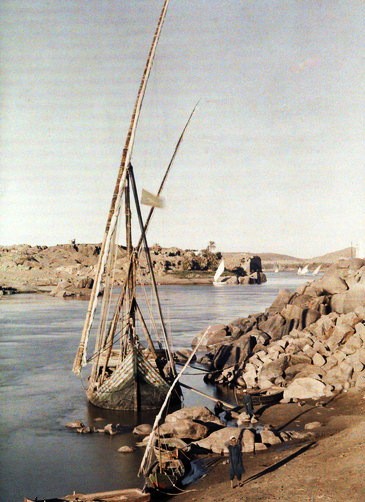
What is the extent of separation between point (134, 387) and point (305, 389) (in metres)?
6.72

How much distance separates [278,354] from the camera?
80.7 feet

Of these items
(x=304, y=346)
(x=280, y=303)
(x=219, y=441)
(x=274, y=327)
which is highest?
(x=280, y=303)

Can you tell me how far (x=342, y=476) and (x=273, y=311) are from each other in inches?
975

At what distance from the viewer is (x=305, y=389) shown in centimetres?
2053

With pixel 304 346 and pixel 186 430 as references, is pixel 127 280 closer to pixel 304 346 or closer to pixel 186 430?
pixel 186 430

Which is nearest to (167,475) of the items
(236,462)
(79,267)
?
(236,462)

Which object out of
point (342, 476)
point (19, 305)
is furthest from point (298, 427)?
point (19, 305)

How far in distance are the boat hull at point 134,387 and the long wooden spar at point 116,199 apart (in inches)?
67.3

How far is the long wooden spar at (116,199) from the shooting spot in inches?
725

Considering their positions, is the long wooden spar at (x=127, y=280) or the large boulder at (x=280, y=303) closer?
the long wooden spar at (x=127, y=280)

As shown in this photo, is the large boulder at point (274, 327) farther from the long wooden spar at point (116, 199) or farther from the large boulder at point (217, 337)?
the long wooden spar at point (116, 199)

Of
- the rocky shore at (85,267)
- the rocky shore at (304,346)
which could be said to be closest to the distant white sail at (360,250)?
the rocky shore at (304,346)

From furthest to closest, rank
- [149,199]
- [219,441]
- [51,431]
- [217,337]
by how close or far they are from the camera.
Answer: [217,337]
[51,431]
[149,199]
[219,441]

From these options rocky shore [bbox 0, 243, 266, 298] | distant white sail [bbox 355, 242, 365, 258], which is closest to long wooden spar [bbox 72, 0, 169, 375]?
distant white sail [bbox 355, 242, 365, 258]
